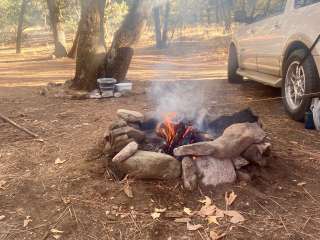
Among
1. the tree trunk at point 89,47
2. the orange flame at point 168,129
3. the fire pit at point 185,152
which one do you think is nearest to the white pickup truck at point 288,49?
the fire pit at point 185,152

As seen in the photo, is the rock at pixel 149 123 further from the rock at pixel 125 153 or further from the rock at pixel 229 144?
the rock at pixel 229 144

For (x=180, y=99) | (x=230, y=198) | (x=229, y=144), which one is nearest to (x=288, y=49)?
(x=180, y=99)

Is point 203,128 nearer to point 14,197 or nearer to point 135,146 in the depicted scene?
point 135,146

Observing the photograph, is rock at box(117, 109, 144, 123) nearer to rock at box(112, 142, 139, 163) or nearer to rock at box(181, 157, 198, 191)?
rock at box(112, 142, 139, 163)

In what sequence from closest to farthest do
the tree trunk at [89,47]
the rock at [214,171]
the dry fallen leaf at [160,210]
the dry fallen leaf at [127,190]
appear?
the dry fallen leaf at [160,210] < the dry fallen leaf at [127,190] < the rock at [214,171] < the tree trunk at [89,47]

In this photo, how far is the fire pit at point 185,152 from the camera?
3.89 metres

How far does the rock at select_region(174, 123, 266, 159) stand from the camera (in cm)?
392

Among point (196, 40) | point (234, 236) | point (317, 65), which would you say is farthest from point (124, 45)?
point (196, 40)

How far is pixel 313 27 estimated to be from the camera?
17.5 ft

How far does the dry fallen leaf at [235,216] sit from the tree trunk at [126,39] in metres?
6.31

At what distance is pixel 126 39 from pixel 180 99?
10.9ft

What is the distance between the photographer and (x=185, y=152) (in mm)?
3924

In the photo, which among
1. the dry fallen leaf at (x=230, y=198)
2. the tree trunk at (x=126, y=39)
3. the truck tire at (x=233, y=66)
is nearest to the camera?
the dry fallen leaf at (x=230, y=198)

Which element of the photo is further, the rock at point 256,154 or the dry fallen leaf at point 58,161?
the dry fallen leaf at point 58,161
